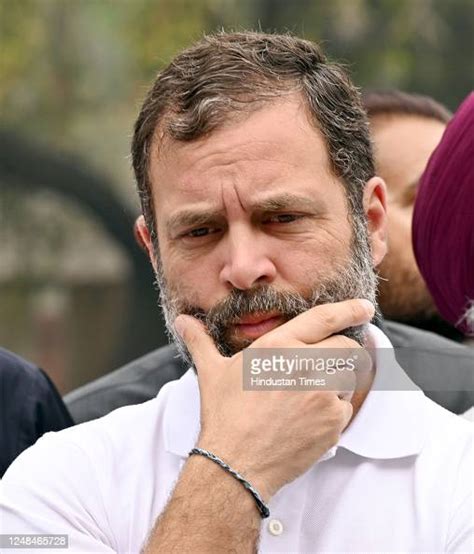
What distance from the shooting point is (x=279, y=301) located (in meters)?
2.34

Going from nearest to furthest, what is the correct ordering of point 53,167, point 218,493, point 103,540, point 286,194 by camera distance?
1. point 218,493
2. point 103,540
3. point 286,194
4. point 53,167

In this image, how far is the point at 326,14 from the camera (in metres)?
14.1

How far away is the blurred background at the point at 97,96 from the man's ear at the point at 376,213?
998 cm

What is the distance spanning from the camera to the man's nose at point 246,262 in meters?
2.32

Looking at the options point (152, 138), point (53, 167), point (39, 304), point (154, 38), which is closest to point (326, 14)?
point (154, 38)

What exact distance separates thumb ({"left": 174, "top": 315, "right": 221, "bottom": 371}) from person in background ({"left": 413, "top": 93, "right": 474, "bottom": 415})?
0.56 metres

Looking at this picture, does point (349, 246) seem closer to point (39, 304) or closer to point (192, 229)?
point (192, 229)

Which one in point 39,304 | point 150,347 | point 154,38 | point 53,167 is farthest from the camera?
point 39,304

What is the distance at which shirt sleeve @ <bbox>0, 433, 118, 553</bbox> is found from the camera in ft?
7.26

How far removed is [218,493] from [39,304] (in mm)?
15317

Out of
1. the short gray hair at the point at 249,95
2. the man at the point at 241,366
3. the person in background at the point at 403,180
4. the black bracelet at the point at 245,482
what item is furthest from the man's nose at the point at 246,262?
the person in background at the point at 403,180

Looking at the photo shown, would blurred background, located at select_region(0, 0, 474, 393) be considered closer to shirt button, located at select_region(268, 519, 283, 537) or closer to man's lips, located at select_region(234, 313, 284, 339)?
man's lips, located at select_region(234, 313, 284, 339)
